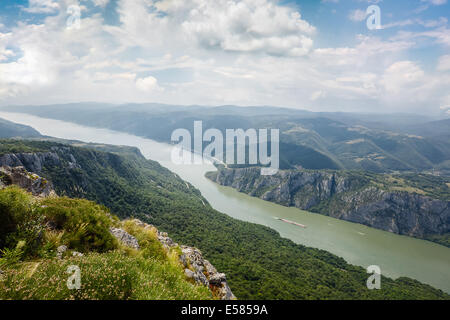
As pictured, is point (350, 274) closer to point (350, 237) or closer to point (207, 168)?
point (350, 237)

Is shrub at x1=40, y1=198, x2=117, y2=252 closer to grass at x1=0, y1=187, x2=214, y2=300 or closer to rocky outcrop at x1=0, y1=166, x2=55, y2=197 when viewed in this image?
grass at x1=0, y1=187, x2=214, y2=300

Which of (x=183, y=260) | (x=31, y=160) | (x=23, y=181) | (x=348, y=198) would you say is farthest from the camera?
(x=348, y=198)

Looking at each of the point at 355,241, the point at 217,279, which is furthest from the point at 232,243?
the point at 355,241

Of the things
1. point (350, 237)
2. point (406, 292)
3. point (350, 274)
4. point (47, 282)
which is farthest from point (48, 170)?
point (350, 237)

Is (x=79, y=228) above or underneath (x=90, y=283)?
underneath

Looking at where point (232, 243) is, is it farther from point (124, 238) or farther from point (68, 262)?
point (68, 262)

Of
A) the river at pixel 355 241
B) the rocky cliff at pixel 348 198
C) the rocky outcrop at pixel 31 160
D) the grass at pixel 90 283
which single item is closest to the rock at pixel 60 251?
the grass at pixel 90 283

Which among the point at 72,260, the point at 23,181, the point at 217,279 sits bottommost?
the point at 217,279
